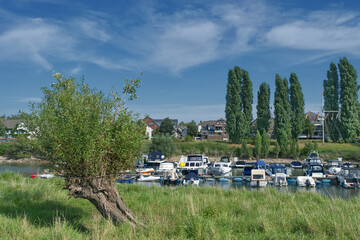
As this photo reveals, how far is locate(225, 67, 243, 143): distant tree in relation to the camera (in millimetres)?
60750

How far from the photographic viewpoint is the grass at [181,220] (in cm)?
813

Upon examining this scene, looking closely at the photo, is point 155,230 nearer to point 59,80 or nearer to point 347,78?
point 59,80

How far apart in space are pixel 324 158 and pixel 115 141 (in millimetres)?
53139

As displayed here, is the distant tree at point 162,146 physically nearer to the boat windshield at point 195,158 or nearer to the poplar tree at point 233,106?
the poplar tree at point 233,106

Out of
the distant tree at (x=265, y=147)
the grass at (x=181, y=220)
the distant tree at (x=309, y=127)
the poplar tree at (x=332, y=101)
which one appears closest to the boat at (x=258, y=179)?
the grass at (x=181, y=220)

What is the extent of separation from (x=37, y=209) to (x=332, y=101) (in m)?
66.1

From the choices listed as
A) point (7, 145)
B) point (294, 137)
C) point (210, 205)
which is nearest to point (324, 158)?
point (294, 137)

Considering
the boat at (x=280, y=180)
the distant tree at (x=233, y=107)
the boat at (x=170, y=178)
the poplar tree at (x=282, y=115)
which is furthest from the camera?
the distant tree at (x=233, y=107)

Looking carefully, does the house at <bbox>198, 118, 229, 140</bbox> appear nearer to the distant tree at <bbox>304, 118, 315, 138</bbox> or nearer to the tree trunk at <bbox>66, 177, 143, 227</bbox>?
the distant tree at <bbox>304, 118, 315, 138</bbox>

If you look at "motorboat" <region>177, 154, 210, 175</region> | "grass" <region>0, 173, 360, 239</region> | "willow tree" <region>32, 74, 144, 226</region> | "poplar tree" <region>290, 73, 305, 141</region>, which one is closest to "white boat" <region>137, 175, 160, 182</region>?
"motorboat" <region>177, 154, 210, 175</region>

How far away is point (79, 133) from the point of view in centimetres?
824

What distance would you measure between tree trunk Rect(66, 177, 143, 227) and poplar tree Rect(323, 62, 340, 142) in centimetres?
6295

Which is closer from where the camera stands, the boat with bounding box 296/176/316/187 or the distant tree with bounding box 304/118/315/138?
the boat with bounding box 296/176/316/187

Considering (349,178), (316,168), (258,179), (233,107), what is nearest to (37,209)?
(258,179)
